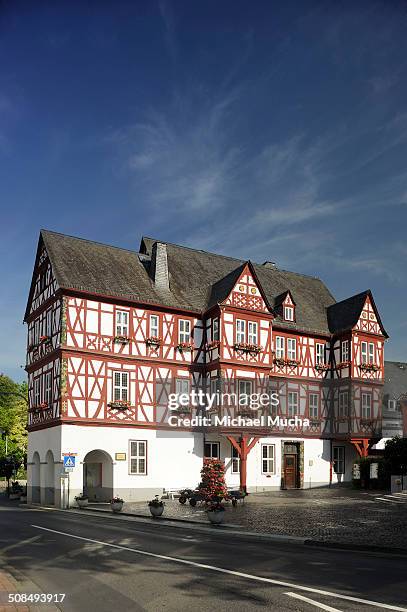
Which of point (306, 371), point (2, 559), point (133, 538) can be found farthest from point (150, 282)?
point (2, 559)

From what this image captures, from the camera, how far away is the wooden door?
4731cm

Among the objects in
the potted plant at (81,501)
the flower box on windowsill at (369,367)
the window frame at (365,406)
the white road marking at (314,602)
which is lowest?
the potted plant at (81,501)

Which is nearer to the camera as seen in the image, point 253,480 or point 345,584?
point 345,584

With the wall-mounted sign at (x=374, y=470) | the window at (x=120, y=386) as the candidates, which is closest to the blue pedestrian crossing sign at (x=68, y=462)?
the window at (x=120, y=386)

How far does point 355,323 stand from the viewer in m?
49.0

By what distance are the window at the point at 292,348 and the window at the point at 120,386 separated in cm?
1267

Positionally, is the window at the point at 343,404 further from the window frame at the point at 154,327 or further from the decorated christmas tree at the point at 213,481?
the decorated christmas tree at the point at 213,481

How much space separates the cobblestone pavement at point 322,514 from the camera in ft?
69.4

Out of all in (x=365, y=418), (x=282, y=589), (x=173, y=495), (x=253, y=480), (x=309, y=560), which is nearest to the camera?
(x=282, y=589)

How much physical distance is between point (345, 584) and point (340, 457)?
128ft

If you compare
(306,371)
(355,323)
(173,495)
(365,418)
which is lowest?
(173,495)

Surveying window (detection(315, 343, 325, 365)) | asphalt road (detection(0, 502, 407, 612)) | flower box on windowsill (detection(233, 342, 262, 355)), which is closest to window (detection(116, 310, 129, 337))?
flower box on windowsill (detection(233, 342, 262, 355))

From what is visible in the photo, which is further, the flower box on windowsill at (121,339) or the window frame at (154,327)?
the window frame at (154,327)

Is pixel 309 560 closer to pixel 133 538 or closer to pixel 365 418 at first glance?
pixel 133 538
